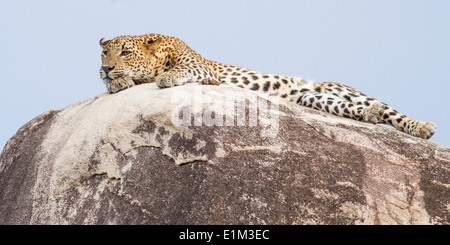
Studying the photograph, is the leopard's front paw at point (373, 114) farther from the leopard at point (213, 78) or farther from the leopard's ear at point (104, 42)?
the leopard's ear at point (104, 42)

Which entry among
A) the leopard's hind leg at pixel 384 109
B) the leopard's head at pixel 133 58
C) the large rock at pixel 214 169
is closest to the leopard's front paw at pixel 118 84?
the leopard's head at pixel 133 58

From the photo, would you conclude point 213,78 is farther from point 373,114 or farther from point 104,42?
point 373,114

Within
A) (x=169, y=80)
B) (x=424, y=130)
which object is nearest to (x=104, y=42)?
(x=169, y=80)

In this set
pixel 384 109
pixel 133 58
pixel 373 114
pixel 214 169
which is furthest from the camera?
pixel 133 58

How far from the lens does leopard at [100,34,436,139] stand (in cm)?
1195

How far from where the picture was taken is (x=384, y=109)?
12.3m

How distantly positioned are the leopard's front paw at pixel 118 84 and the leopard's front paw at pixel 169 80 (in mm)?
879

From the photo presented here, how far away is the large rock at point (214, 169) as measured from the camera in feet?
28.9

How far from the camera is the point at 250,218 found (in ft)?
28.3

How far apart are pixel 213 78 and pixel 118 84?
6.26 ft

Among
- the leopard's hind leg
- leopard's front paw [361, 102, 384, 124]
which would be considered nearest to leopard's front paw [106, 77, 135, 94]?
the leopard's hind leg

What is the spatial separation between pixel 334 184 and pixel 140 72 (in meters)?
5.47

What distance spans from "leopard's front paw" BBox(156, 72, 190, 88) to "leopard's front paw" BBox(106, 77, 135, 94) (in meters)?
0.88
